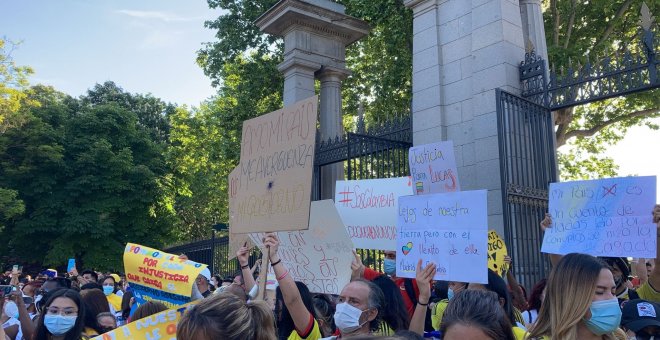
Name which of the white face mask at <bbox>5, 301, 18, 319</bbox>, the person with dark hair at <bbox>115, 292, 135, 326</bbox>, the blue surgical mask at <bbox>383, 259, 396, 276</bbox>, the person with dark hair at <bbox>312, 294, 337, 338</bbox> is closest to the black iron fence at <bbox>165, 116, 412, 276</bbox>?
the blue surgical mask at <bbox>383, 259, 396, 276</bbox>

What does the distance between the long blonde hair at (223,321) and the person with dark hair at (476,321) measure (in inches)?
32.3

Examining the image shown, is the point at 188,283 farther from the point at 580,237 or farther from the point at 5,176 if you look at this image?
the point at 5,176

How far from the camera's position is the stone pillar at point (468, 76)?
305 inches

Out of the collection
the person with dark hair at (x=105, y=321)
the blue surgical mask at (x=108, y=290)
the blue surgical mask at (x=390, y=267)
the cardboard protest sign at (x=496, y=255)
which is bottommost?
the blue surgical mask at (x=108, y=290)

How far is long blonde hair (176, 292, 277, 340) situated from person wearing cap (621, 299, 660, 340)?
218cm

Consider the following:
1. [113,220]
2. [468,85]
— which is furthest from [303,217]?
[113,220]

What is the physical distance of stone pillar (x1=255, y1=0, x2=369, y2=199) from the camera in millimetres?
12484

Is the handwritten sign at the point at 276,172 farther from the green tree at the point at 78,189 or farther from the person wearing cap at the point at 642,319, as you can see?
Answer: the green tree at the point at 78,189

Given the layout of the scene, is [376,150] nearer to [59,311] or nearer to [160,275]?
[160,275]

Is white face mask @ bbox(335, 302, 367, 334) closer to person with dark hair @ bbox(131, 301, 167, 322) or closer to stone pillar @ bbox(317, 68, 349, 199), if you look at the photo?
person with dark hair @ bbox(131, 301, 167, 322)

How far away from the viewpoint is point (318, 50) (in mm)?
12977

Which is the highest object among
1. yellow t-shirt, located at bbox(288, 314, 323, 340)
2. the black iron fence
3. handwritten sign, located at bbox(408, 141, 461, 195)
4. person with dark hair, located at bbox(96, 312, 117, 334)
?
the black iron fence

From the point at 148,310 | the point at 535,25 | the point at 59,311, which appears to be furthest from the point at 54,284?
the point at 535,25

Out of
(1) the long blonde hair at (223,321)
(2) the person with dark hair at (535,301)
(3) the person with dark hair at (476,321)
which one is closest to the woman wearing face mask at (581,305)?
(3) the person with dark hair at (476,321)
